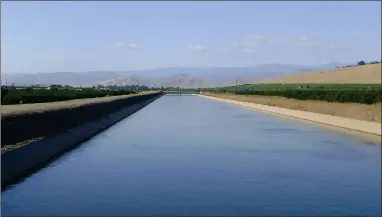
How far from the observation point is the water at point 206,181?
49.7 ft

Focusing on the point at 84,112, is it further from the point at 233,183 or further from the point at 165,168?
the point at 233,183

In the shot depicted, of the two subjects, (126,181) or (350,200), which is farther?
(126,181)

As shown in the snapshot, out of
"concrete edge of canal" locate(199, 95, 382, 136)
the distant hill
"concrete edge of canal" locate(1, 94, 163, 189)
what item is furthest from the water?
the distant hill

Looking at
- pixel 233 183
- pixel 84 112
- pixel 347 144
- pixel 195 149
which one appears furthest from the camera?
pixel 84 112

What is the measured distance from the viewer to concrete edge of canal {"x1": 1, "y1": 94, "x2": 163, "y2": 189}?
66.3ft

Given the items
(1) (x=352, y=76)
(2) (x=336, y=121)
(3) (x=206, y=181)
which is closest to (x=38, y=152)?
(3) (x=206, y=181)

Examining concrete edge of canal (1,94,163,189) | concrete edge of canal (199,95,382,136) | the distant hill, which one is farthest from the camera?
the distant hill

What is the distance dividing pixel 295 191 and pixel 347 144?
50.5ft

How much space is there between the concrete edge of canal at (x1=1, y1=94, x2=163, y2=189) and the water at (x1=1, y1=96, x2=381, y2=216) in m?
0.63

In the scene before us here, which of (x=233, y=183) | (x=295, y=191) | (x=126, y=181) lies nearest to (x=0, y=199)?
(x=126, y=181)

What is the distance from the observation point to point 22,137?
85.5 feet

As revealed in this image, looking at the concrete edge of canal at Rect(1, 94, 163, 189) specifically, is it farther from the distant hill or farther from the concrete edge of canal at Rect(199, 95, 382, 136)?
the distant hill

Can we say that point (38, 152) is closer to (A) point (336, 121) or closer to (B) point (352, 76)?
(A) point (336, 121)

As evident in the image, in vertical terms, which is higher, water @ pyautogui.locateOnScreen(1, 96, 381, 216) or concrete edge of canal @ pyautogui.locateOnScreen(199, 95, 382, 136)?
water @ pyautogui.locateOnScreen(1, 96, 381, 216)
